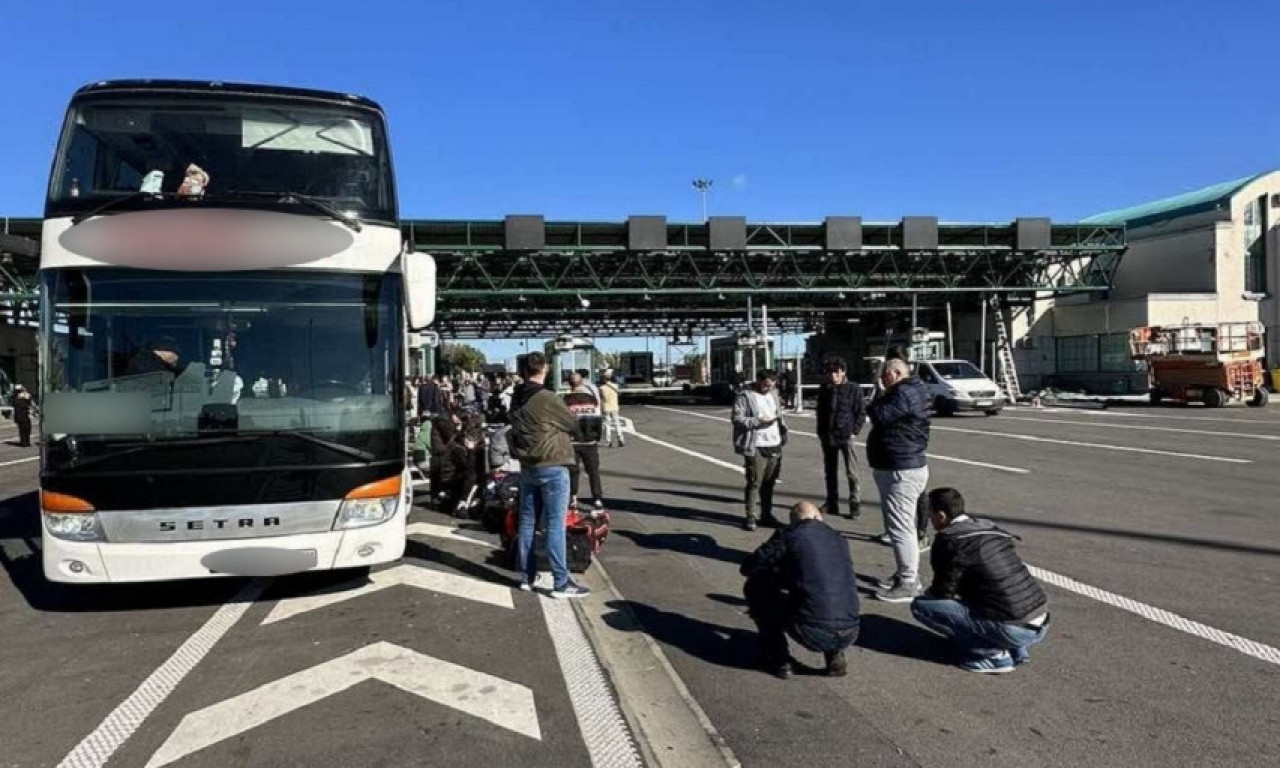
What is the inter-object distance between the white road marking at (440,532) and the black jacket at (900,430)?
153 inches

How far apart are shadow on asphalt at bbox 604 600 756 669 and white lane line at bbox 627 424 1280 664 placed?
2.72 m

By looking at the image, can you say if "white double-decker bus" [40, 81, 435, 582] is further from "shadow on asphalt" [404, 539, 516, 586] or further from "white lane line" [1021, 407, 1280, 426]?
"white lane line" [1021, 407, 1280, 426]

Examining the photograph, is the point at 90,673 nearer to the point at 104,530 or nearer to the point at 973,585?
the point at 104,530

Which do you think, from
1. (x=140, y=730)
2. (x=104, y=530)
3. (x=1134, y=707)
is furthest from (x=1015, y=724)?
(x=104, y=530)

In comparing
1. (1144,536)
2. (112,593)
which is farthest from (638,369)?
(112,593)

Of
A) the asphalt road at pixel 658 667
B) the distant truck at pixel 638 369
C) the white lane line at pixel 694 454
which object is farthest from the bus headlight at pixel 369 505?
the distant truck at pixel 638 369

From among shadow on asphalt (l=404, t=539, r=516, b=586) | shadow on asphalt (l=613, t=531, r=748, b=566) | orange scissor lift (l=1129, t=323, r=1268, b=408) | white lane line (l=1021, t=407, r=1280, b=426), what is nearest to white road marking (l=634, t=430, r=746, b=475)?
shadow on asphalt (l=613, t=531, r=748, b=566)

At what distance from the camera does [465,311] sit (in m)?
47.8

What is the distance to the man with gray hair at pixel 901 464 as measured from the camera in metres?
6.67

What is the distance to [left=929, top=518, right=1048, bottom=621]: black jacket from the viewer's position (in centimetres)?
500

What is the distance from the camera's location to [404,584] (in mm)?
7316

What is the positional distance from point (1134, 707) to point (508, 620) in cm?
382

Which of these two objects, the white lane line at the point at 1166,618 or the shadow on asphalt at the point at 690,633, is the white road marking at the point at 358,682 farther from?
the white lane line at the point at 1166,618

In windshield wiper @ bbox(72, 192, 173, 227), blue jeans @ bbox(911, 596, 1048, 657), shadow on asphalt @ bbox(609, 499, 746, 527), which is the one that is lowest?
shadow on asphalt @ bbox(609, 499, 746, 527)
